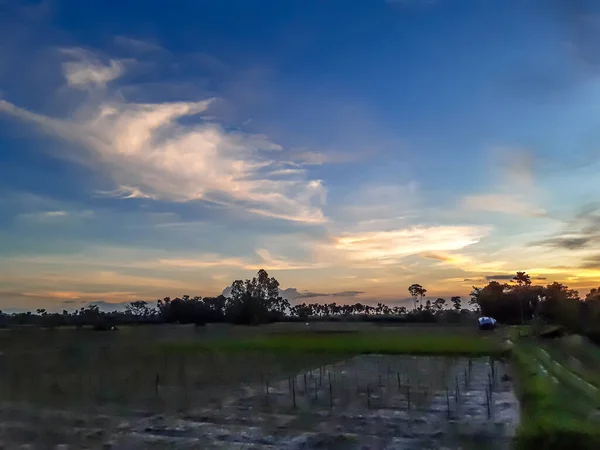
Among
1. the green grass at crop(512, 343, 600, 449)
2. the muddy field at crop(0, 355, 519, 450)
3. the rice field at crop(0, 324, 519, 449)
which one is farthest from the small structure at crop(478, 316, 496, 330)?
the green grass at crop(512, 343, 600, 449)

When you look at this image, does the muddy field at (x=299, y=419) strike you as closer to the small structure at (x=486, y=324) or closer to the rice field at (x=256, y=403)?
the rice field at (x=256, y=403)

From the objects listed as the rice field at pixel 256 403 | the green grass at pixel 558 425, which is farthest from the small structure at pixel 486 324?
the green grass at pixel 558 425

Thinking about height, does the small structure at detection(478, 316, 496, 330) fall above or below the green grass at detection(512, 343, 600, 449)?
Result: above

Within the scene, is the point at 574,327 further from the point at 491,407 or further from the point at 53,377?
the point at 53,377

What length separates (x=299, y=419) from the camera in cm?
1187

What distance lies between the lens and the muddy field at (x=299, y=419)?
10.1 m

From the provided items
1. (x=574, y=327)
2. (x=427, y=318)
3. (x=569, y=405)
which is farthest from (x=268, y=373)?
(x=427, y=318)

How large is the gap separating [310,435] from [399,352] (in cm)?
2043

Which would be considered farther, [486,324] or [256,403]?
[486,324]

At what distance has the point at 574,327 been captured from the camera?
40344 millimetres

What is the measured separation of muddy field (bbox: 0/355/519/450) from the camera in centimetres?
1007

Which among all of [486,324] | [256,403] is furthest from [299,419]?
[486,324]

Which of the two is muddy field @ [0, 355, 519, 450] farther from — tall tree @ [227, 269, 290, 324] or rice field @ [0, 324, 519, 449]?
tall tree @ [227, 269, 290, 324]

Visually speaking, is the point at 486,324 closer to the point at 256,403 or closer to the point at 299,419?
the point at 256,403
